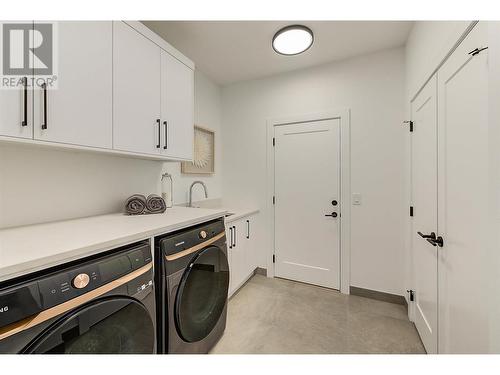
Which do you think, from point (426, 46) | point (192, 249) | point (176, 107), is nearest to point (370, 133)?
point (426, 46)

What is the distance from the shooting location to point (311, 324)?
1834 mm

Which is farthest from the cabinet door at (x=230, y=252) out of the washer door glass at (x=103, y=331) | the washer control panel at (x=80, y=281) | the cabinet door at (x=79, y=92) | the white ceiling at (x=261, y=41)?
the white ceiling at (x=261, y=41)

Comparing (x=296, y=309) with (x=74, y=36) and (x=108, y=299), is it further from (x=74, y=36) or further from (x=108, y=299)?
(x=74, y=36)

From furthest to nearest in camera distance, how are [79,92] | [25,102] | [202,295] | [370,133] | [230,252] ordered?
[370,133] < [230,252] < [202,295] < [79,92] < [25,102]

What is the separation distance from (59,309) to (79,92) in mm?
1044

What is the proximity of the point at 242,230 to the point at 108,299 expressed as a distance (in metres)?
1.58

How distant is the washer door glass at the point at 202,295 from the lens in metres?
1.24

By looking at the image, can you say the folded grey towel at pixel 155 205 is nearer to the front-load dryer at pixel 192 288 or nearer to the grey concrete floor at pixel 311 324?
the front-load dryer at pixel 192 288

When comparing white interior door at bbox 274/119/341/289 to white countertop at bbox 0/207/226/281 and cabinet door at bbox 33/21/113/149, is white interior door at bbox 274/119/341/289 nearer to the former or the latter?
white countertop at bbox 0/207/226/281

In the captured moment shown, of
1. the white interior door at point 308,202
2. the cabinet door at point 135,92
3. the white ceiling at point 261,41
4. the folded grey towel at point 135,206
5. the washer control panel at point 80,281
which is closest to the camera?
the washer control panel at point 80,281

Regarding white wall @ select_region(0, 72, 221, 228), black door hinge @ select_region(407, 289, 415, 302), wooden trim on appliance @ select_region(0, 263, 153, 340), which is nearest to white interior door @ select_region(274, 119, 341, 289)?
black door hinge @ select_region(407, 289, 415, 302)

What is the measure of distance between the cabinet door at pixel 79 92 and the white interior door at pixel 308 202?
5.99 feet

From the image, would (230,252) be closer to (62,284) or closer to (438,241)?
(62,284)
